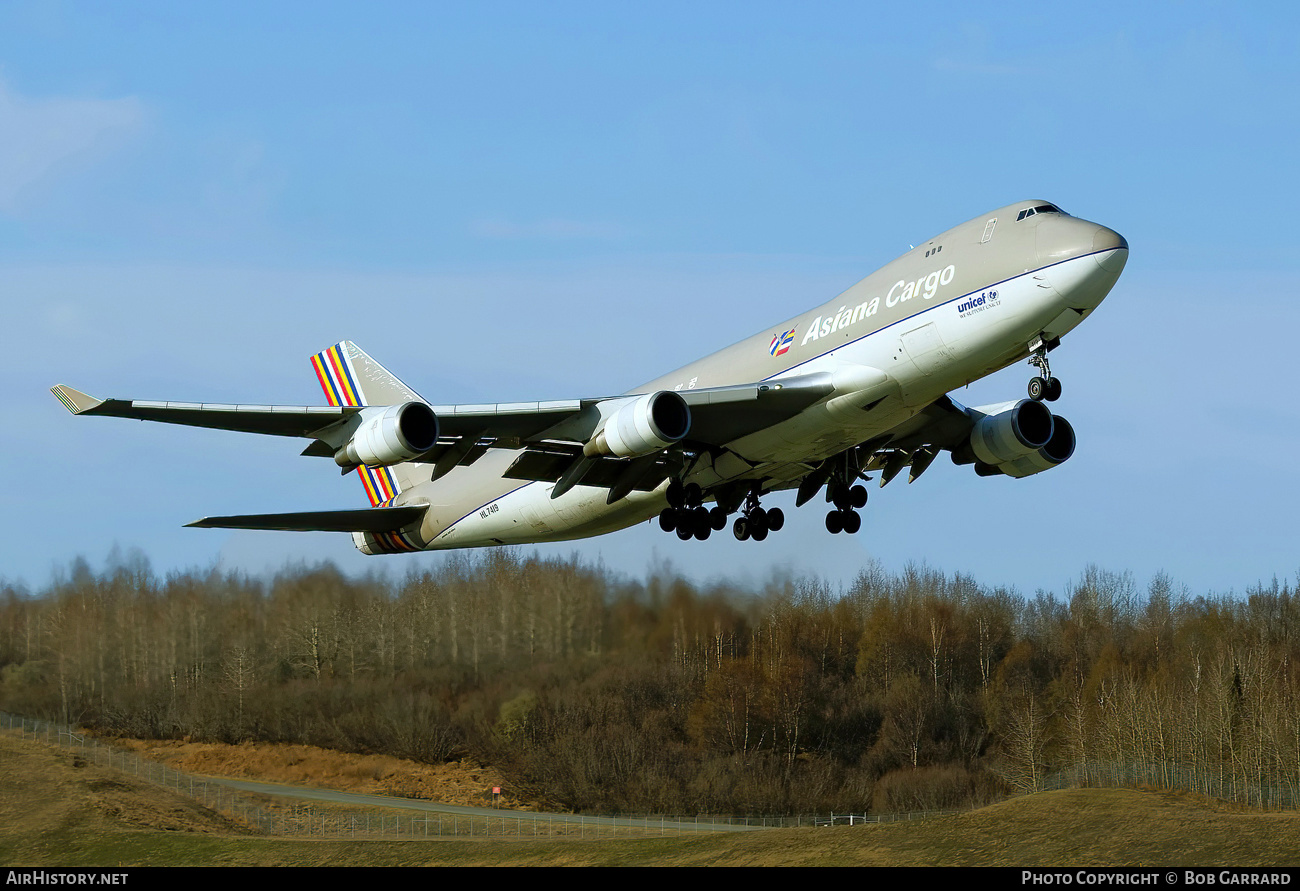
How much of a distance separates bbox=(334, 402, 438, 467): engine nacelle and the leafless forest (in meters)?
12.2

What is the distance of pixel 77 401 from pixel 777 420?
12.9 meters

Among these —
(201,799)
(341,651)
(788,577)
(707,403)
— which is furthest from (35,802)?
(707,403)

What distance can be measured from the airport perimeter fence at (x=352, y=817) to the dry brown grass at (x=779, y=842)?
88.3 inches

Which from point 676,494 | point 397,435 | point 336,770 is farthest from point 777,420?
point 336,770

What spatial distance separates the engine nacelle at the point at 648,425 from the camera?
26.0 metres

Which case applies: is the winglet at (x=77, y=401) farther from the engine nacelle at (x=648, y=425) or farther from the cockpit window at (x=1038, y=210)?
the cockpit window at (x=1038, y=210)

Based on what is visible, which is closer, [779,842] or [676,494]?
[676,494]

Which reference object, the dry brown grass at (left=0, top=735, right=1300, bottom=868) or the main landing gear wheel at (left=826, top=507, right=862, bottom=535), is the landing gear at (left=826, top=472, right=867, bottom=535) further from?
the dry brown grass at (left=0, top=735, right=1300, bottom=868)

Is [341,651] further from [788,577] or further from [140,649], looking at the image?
[788,577]

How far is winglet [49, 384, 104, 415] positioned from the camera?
80.7 feet

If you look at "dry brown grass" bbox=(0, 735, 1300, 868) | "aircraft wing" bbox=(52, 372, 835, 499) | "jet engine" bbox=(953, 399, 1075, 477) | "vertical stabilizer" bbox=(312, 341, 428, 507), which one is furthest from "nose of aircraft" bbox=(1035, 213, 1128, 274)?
"vertical stabilizer" bbox=(312, 341, 428, 507)

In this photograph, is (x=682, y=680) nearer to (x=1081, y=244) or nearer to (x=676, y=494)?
(x=676, y=494)

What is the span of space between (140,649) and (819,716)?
90.0 feet

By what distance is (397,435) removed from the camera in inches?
1006
